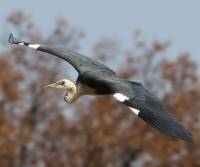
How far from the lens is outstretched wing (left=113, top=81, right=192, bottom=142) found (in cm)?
1716

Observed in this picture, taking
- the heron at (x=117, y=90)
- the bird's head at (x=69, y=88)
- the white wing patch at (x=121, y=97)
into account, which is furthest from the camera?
the bird's head at (x=69, y=88)

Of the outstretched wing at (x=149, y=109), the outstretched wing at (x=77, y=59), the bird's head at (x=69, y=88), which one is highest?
the outstretched wing at (x=149, y=109)

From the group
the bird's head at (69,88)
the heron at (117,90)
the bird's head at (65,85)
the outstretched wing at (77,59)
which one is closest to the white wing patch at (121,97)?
the heron at (117,90)

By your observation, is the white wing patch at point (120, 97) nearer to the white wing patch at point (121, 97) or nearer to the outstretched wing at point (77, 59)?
the white wing patch at point (121, 97)

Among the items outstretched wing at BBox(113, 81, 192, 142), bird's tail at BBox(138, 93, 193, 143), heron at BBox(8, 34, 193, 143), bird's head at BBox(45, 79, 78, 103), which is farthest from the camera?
bird's head at BBox(45, 79, 78, 103)

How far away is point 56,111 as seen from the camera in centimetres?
4634

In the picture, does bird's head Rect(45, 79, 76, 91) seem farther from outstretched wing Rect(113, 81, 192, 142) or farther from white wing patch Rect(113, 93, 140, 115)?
white wing patch Rect(113, 93, 140, 115)

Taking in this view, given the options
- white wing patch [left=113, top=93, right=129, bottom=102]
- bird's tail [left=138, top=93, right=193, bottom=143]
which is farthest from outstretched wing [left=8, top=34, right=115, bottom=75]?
bird's tail [left=138, top=93, right=193, bottom=143]

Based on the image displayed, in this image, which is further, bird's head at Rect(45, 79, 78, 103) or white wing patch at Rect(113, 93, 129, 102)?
bird's head at Rect(45, 79, 78, 103)

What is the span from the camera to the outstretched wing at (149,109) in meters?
17.2

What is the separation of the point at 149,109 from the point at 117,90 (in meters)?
0.74

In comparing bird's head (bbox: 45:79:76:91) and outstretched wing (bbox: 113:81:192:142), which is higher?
outstretched wing (bbox: 113:81:192:142)

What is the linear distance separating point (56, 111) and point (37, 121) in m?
0.97

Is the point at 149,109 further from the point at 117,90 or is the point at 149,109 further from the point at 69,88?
the point at 69,88
